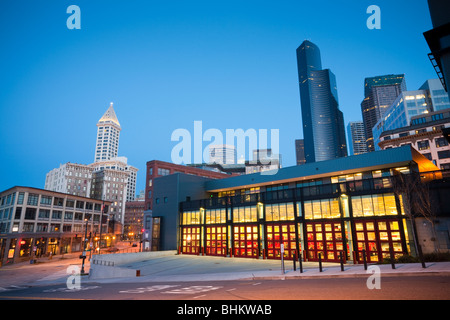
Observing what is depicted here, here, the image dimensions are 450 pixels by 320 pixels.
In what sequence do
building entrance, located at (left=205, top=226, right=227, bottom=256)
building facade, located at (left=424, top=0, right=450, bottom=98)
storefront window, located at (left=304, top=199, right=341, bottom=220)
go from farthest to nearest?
building entrance, located at (left=205, top=226, right=227, bottom=256), storefront window, located at (left=304, top=199, right=341, bottom=220), building facade, located at (left=424, top=0, right=450, bottom=98)

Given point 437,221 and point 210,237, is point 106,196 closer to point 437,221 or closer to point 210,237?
point 210,237

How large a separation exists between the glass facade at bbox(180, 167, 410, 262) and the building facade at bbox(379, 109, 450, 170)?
52.8 meters

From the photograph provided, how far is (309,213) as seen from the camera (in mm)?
32344

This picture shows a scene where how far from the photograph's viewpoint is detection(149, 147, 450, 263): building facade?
2727 centimetres

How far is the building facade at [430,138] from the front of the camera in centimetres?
7225

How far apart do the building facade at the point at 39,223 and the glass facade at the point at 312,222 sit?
33202 mm

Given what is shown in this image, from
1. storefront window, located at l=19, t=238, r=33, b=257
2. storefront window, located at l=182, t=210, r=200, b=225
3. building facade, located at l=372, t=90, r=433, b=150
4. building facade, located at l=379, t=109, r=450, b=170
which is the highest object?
building facade, located at l=372, t=90, r=433, b=150

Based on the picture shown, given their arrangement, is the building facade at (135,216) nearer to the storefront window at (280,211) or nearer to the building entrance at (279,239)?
the storefront window at (280,211)

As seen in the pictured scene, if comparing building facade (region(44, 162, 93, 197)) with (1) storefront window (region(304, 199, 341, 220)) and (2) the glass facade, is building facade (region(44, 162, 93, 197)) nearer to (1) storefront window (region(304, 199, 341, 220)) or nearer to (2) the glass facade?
(2) the glass facade

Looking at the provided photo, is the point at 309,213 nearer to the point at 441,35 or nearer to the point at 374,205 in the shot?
the point at 374,205

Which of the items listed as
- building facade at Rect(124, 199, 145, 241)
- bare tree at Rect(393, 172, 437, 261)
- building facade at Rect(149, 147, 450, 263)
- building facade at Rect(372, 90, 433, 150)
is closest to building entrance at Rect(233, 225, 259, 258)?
building facade at Rect(149, 147, 450, 263)

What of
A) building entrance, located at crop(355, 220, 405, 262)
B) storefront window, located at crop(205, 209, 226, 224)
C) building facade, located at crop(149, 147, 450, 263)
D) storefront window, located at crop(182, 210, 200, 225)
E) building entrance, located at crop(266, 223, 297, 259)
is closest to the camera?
building entrance, located at crop(355, 220, 405, 262)

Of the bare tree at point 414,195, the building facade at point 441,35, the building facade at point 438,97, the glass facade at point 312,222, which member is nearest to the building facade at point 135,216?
the glass facade at point 312,222
